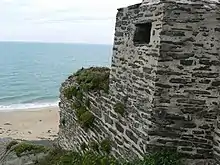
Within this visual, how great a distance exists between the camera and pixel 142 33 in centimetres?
784

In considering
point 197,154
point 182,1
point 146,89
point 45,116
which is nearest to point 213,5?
point 182,1

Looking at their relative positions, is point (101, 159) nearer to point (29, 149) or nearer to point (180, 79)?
point (180, 79)

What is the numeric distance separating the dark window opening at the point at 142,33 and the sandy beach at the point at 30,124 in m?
17.0

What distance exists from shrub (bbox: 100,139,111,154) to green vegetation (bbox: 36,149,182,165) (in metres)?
0.18

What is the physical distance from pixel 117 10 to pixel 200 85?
9.12ft

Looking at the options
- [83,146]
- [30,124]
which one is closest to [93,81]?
[83,146]

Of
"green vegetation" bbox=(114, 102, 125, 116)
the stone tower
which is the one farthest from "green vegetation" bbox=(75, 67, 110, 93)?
the stone tower

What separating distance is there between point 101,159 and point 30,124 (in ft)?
66.7

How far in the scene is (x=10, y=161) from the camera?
1217 centimetres

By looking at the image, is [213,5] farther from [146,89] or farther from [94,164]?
[94,164]

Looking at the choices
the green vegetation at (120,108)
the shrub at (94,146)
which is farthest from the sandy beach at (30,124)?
the green vegetation at (120,108)

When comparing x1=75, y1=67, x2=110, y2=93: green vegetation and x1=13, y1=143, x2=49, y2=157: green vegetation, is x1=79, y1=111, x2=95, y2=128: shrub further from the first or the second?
x1=13, y1=143, x2=49, y2=157: green vegetation

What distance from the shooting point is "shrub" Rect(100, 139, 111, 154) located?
9039 millimetres

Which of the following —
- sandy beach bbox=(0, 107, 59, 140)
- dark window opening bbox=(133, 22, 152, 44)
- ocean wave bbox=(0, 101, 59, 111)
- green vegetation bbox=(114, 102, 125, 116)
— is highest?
dark window opening bbox=(133, 22, 152, 44)
